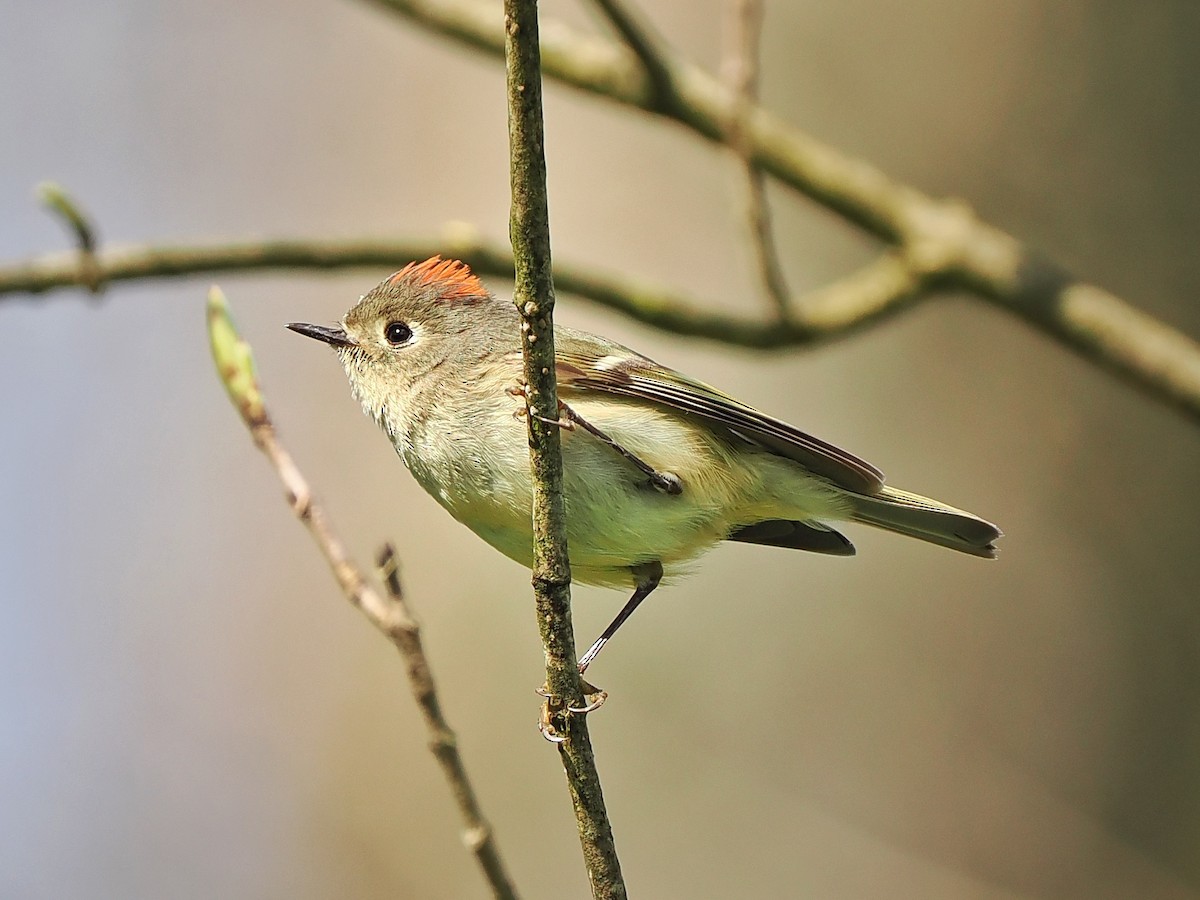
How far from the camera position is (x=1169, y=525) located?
157 inches

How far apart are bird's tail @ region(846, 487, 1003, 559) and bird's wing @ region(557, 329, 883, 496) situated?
92 millimetres

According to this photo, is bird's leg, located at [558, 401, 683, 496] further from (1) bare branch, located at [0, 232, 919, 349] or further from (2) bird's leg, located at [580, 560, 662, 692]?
(1) bare branch, located at [0, 232, 919, 349]

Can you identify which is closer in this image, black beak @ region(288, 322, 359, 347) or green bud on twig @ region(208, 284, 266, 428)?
green bud on twig @ region(208, 284, 266, 428)

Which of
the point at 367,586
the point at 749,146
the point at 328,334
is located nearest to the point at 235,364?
the point at 367,586

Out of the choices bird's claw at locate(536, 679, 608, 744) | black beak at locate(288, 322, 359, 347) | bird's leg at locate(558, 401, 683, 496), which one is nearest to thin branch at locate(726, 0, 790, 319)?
bird's leg at locate(558, 401, 683, 496)

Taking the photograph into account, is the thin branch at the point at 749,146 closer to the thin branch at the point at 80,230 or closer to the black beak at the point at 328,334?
the black beak at the point at 328,334

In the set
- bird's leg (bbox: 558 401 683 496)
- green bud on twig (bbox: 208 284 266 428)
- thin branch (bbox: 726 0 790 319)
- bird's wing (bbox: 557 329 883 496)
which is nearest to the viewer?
green bud on twig (bbox: 208 284 266 428)

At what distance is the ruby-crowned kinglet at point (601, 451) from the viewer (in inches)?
99.7

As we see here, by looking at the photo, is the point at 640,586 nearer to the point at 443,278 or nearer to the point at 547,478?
the point at 443,278

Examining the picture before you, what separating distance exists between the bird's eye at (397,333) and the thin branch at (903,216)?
47.6 inches

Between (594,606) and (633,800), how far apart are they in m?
0.68

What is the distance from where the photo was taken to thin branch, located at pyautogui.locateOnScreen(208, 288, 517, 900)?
170cm

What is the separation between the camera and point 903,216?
3.78 m

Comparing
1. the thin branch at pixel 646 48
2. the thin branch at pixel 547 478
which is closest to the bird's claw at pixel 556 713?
the thin branch at pixel 547 478
